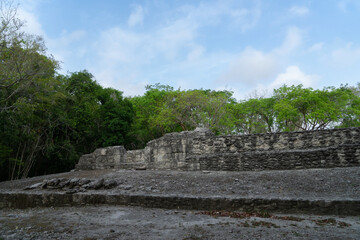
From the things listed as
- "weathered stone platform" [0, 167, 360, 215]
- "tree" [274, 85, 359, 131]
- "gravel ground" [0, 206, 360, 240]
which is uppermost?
"tree" [274, 85, 359, 131]

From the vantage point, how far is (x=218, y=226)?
420cm

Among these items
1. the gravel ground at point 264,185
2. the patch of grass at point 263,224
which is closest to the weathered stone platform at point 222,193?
the gravel ground at point 264,185

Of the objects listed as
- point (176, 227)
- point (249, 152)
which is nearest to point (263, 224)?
point (176, 227)

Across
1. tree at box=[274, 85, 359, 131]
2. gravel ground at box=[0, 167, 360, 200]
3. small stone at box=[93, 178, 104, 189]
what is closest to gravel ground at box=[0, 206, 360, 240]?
gravel ground at box=[0, 167, 360, 200]

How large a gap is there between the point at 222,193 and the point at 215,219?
1550mm

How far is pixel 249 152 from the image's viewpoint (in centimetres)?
926

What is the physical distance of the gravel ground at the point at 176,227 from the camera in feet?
12.2

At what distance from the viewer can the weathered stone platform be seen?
5.07 m

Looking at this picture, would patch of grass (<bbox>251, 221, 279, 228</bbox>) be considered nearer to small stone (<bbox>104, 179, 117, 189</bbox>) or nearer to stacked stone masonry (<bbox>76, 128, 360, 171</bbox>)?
stacked stone masonry (<bbox>76, 128, 360, 171</bbox>)

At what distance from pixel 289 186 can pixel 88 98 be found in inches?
602

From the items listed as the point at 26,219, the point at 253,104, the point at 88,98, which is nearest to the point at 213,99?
the point at 253,104

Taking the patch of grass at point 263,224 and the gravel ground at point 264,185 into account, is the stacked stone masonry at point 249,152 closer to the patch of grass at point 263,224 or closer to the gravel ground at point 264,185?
the gravel ground at point 264,185

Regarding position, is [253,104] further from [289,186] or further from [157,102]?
[289,186]

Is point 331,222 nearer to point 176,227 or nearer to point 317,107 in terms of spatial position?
point 176,227
